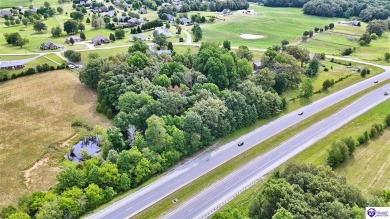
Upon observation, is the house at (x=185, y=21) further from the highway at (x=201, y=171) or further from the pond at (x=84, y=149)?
the pond at (x=84, y=149)

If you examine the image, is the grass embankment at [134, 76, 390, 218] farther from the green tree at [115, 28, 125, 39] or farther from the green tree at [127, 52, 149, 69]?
the green tree at [115, 28, 125, 39]

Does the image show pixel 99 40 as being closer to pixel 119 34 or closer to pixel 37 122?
pixel 119 34

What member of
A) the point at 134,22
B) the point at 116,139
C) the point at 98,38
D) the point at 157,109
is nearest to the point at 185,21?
the point at 134,22

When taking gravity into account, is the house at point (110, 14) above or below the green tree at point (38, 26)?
above

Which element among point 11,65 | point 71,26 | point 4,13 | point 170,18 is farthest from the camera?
point 170,18

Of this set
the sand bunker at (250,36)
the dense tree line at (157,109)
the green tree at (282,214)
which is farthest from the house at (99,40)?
the green tree at (282,214)

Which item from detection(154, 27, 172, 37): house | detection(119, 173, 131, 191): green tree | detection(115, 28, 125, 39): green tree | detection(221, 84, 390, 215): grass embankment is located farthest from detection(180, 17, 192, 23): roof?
detection(119, 173, 131, 191): green tree

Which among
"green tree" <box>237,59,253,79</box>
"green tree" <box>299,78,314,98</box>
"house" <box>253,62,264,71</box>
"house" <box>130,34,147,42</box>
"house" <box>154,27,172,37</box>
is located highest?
"house" <box>154,27,172,37</box>
